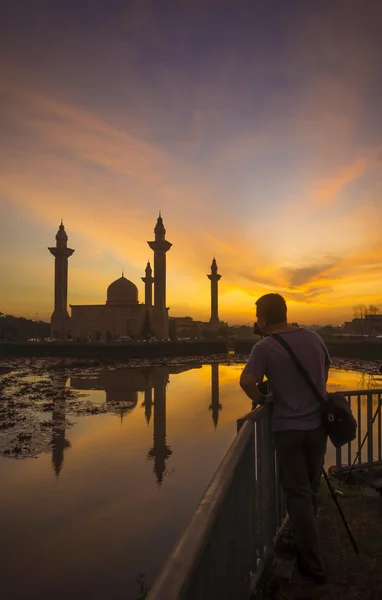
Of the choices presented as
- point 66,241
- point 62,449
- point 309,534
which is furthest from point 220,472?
point 66,241

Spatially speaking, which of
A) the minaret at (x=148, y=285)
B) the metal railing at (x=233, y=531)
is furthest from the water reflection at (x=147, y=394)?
the minaret at (x=148, y=285)

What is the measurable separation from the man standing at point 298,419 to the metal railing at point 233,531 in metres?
0.19

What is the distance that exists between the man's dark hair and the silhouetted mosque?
65935 millimetres

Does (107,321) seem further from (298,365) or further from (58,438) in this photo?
(298,365)

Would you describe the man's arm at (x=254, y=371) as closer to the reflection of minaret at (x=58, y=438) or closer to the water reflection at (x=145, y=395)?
the water reflection at (x=145, y=395)

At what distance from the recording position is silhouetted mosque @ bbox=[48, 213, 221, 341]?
70750 mm

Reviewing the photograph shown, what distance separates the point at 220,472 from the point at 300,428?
0.97m

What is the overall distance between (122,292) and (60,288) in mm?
13422

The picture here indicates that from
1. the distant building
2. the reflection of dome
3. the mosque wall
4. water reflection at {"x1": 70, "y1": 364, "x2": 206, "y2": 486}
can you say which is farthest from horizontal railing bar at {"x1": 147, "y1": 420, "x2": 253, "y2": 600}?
the distant building

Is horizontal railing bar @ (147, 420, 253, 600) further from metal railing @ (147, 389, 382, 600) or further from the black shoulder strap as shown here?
the black shoulder strap

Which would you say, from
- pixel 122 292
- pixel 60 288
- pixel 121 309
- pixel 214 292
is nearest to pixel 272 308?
pixel 60 288

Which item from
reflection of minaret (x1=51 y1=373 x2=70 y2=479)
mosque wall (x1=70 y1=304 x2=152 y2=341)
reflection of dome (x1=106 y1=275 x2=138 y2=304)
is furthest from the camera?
reflection of dome (x1=106 y1=275 x2=138 y2=304)

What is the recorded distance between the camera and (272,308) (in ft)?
10.6

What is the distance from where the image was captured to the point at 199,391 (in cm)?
2356
